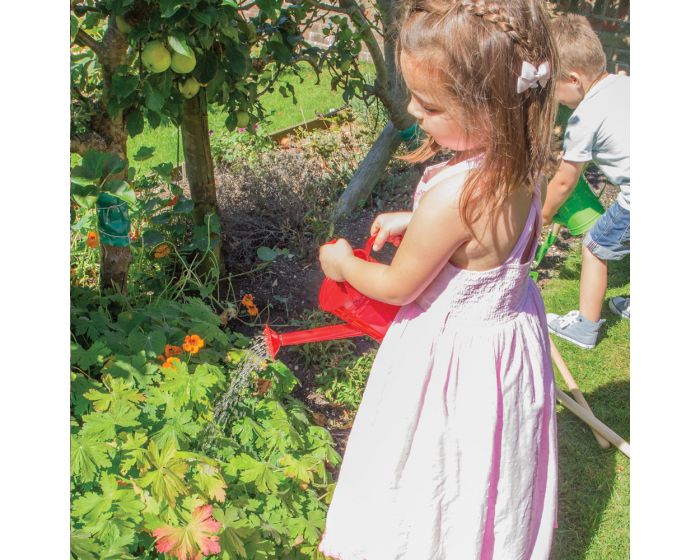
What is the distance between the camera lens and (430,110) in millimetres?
1438

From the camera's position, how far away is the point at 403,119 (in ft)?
12.1

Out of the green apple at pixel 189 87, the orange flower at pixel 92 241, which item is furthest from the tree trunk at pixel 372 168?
the green apple at pixel 189 87

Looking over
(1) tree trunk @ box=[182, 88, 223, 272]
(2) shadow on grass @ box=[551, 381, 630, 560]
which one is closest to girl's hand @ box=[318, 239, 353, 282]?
(1) tree trunk @ box=[182, 88, 223, 272]

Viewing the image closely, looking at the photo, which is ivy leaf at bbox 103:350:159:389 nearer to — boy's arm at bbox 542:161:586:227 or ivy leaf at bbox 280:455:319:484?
ivy leaf at bbox 280:455:319:484

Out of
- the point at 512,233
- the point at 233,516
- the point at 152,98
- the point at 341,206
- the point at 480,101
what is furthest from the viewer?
the point at 341,206

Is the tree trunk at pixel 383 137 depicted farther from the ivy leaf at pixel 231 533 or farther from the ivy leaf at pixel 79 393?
the ivy leaf at pixel 231 533

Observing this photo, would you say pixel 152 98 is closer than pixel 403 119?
Yes

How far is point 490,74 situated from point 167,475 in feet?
3.61

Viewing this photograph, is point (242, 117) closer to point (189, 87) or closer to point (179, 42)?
point (189, 87)

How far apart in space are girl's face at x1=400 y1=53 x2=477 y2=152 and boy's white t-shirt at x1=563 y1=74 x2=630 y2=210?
158 centimetres

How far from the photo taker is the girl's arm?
4.68ft

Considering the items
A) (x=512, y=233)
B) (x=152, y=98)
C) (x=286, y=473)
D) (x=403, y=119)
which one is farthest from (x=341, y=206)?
(x=512, y=233)

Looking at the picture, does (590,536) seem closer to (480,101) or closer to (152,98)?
(480,101)

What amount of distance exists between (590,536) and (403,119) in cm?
219
